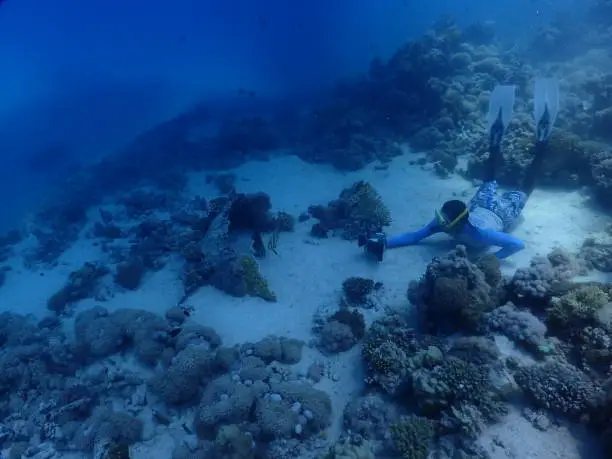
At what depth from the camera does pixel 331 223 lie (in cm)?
1270

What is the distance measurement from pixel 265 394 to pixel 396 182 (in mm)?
9767

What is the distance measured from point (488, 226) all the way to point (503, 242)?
73 centimetres

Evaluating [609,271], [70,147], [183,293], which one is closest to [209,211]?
[183,293]

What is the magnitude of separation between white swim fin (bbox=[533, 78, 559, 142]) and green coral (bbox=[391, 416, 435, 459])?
8.76m

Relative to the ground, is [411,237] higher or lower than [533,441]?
lower

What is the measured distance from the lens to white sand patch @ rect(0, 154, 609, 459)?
924 centimetres

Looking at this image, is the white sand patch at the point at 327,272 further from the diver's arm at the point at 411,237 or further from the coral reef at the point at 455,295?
the coral reef at the point at 455,295

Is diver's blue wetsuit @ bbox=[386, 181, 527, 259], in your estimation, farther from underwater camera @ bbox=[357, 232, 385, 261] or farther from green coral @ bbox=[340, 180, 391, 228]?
green coral @ bbox=[340, 180, 391, 228]

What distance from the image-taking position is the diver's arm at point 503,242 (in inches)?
358

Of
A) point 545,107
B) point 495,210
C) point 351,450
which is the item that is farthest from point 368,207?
point 351,450

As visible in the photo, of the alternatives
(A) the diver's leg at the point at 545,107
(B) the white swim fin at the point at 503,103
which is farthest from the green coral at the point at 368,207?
(A) the diver's leg at the point at 545,107

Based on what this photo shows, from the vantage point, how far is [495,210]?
1014cm

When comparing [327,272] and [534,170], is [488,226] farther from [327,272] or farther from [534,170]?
[327,272]

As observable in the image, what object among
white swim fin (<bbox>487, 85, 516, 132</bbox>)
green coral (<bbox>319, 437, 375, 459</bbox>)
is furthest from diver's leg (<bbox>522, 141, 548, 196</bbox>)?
green coral (<bbox>319, 437, 375, 459</bbox>)
